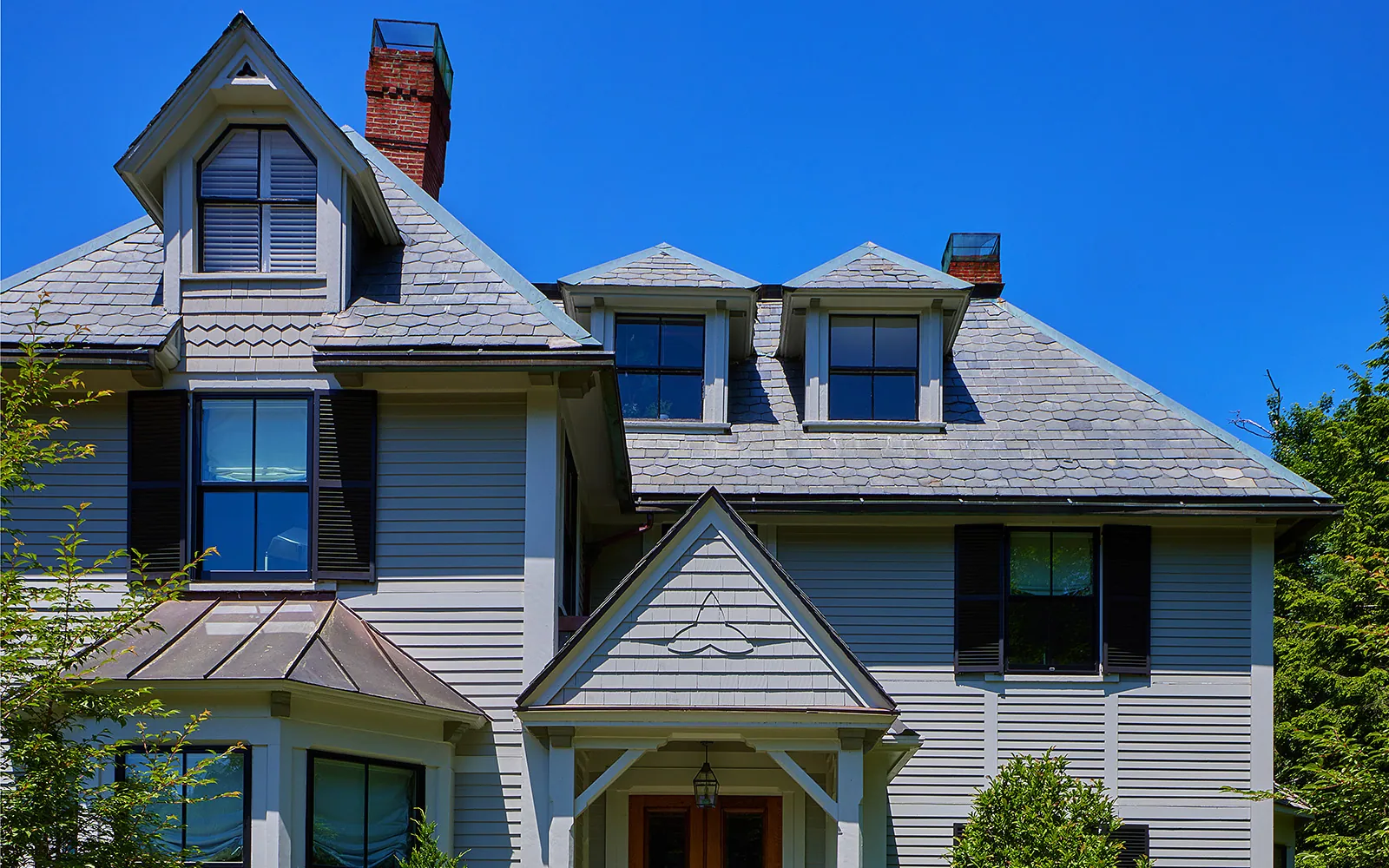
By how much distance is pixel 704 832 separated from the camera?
1334 cm

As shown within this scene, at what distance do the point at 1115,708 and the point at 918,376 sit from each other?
4.47 m

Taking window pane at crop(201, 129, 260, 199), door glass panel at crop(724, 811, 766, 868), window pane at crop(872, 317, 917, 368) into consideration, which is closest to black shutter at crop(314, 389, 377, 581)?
window pane at crop(201, 129, 260, 199)

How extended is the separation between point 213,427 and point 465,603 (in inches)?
106

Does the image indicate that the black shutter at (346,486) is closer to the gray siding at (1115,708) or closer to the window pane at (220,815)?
the window pane at (220,815)

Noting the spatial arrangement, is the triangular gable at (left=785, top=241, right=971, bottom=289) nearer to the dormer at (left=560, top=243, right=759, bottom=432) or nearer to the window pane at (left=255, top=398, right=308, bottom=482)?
the dormer at (left=560, top=243, right=759, bottom=432)

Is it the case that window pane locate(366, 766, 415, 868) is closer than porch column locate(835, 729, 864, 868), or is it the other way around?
porch column locate(835, 729, 864, 868)

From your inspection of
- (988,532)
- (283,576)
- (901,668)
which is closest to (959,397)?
(988,532)

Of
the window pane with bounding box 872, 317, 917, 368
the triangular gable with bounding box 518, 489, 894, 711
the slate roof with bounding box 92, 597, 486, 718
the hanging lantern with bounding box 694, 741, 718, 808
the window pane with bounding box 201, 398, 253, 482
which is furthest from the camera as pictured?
the window pane with bounding box 872, 317, 917, 368

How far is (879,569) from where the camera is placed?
1462cm

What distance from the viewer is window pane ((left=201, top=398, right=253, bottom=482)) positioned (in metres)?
11.2

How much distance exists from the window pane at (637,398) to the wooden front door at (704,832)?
4.83 metres

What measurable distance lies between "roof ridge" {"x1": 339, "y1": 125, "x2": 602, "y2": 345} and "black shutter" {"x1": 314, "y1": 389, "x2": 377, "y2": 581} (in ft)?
5.34

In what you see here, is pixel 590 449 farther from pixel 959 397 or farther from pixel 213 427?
pixel 959 397

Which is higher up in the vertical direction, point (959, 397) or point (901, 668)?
point (959, 397)
